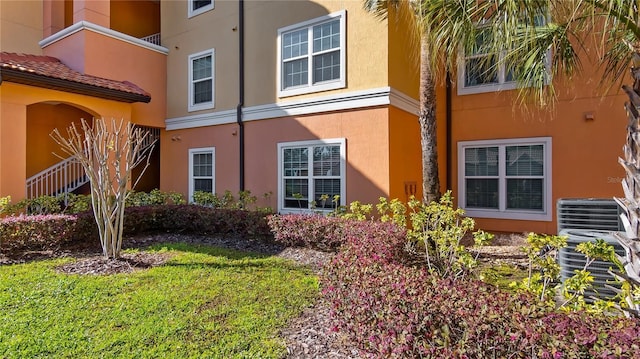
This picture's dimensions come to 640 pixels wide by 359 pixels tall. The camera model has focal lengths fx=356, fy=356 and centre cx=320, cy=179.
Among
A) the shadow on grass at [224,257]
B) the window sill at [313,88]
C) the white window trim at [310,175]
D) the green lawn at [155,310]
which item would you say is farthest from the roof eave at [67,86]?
the shadow on grass at [224,257]

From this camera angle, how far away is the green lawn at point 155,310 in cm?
352

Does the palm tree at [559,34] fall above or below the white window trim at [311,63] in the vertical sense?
below

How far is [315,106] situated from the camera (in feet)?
31.1

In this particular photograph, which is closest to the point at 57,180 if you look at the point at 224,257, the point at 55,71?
the point at 55,71

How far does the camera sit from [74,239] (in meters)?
7.64

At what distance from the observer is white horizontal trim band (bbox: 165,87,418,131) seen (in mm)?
8531

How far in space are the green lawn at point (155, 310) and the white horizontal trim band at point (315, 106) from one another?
4.49 meters

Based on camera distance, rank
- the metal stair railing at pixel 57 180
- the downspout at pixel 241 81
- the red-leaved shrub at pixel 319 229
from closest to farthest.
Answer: the red-leaved shrub at pixel 319 229, the metal stair railing at pixel 57 180, the downspout at pixel 241 81

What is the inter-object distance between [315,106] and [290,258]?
14.3ft

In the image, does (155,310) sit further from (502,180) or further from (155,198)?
(502,180)

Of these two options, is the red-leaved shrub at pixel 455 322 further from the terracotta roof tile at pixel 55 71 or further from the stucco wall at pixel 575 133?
the terracotta roof tile at pixel 55 71

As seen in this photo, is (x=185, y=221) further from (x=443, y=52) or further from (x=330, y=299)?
(x=443, y=52)

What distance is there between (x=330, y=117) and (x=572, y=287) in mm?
7088

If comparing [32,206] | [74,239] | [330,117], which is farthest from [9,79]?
[330,117]
